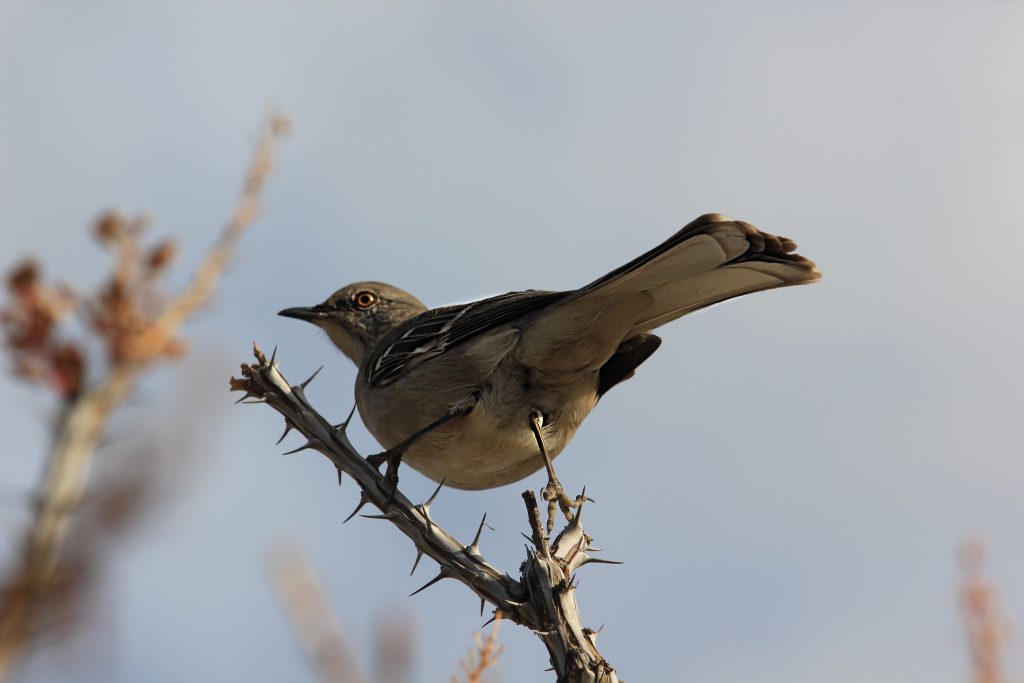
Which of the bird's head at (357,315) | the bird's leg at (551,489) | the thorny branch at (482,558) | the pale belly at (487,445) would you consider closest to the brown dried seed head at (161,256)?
the thorny branch at (482,558)

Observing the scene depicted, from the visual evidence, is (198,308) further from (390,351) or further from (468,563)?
(390,351)

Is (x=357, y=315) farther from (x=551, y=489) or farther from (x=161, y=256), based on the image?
(x=161, y=256)

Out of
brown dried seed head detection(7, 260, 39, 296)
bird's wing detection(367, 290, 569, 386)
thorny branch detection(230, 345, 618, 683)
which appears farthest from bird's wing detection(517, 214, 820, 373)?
brown dried seed head detection(7, 260, 39, 296)

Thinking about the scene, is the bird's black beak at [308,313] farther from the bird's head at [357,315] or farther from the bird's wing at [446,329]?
the bird's wing at [446,329]

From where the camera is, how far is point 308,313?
855 centimetres

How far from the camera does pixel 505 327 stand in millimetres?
6094

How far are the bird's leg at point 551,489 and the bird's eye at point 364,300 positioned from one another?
2.93m

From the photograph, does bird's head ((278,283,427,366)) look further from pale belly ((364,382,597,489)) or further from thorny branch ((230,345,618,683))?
thorny branch ((230,345,618,683))

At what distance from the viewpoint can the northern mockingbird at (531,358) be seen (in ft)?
18.1

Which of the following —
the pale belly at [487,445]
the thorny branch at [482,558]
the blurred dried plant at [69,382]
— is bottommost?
the blurred dried plant at [69,382]

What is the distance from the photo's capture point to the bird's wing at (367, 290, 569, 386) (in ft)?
20.0

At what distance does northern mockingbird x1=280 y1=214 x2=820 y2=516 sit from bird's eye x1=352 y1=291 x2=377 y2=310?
1.93 meters

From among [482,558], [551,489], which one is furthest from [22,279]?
[551,489]

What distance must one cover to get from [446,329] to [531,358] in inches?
28.4
